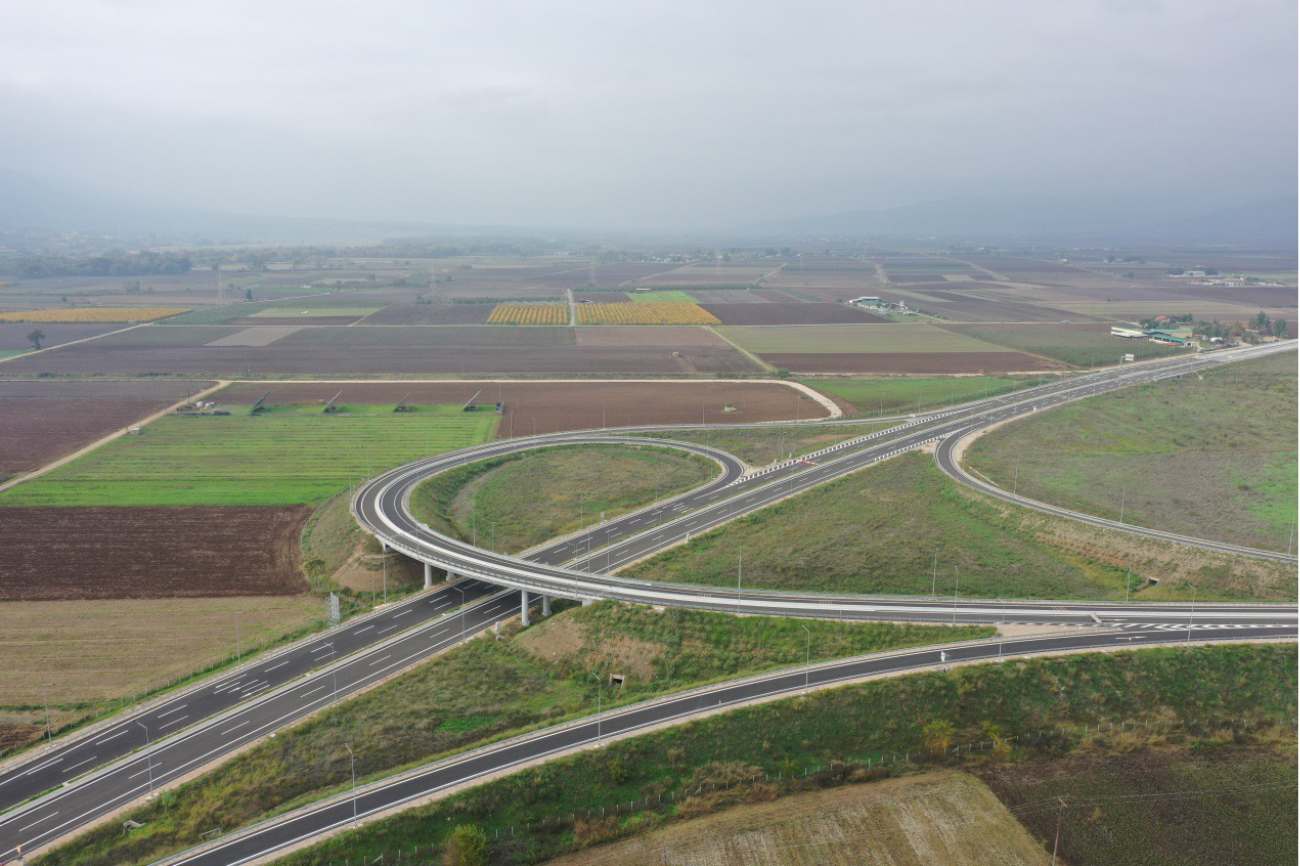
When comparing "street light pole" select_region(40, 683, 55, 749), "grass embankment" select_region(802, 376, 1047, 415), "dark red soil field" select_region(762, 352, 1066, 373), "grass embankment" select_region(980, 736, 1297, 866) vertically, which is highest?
"dark red soil field" select_region(762, 352, 1066, 373)

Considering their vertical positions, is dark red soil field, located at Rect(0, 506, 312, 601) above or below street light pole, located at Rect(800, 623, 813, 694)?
above

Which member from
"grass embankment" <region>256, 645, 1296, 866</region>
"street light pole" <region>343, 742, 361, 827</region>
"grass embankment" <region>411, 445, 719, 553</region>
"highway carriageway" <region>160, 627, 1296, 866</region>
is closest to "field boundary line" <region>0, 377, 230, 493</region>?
"grass embankment" <region>411, 445, 719, 553</region>

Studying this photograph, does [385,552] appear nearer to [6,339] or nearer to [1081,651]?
[1081,651]

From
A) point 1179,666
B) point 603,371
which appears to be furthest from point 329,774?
point 603,371

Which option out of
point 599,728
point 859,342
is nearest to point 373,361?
point 859,342

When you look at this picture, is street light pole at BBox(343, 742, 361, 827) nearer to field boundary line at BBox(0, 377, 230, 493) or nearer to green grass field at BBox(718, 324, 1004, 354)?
field boundary line at BBox(0, 377, 230, 493)

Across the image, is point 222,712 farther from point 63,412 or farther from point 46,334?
point 46,334

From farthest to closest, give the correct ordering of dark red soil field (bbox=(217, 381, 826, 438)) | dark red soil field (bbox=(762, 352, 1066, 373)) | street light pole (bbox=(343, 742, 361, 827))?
dark red soil field (bbox=(762, 352, 1066, 373)) → dark red soil field (bbox=(217, 381, 826, 438)) → street light pole (bbox=(343, 742, 361, 827))

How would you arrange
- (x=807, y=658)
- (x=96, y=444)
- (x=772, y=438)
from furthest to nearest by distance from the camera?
(x=772, y=438) < (x=96, y=444) < (x=807, y=658)
